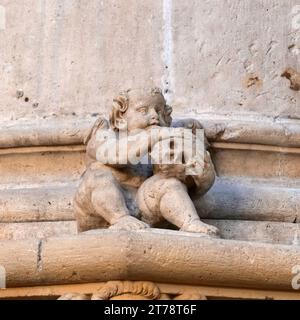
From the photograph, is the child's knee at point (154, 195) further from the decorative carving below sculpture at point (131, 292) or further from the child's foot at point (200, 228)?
the decorative carving below sculpture at point (131, 292)

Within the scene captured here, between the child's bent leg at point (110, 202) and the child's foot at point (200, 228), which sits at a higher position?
the child's bent leg at point (110, 202)

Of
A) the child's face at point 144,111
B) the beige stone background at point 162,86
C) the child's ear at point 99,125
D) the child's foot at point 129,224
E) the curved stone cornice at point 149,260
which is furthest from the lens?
the beige stone background at point 162,86

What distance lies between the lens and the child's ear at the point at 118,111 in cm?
523

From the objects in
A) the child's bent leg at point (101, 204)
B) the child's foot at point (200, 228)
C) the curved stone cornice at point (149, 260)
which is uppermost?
the child's bent leg at point (101, 204)

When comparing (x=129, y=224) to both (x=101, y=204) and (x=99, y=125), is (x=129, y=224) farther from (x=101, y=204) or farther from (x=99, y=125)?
(x=99, y=125)

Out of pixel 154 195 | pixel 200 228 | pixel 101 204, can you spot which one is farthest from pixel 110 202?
pixel 200 228

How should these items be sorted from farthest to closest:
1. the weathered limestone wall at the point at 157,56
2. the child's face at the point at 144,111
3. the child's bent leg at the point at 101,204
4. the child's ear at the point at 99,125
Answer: the weathered limestone wall at the point at 157,56 → the child's ear at the point at 99,125 → the child's face at the point at 144,111 → the child's bent leg at the point at 101,204

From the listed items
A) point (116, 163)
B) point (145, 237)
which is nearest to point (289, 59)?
point (116, 163)

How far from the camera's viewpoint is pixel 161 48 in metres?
5.80

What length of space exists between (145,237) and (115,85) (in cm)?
123

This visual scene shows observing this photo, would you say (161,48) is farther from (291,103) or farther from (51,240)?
(51,240)

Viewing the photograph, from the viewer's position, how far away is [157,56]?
19.0ft

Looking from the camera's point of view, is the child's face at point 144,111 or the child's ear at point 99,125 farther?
the child's ear at point 99,125

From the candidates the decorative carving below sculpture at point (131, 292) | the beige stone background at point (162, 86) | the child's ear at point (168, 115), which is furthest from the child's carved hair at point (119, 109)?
the decorative carving below sculpture at point (131, 292)
